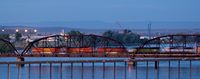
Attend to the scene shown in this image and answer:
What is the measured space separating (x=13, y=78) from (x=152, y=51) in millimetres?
58576

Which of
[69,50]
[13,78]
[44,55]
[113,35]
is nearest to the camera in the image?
[13,78]

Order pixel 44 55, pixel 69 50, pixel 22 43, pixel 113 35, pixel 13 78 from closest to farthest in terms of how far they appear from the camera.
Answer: pixel 13 78, pixel 44 55, pixel 69 50, pixel 22 43, pixel 113 35

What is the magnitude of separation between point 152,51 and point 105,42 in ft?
62.4

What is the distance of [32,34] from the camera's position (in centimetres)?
17100

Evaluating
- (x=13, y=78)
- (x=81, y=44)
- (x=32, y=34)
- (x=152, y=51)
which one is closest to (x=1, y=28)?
(x=32, y=34)

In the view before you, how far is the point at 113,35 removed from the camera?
155125mm

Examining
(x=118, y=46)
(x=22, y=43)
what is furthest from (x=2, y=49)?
(x=22, y=43)

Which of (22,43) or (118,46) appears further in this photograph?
(22,43)

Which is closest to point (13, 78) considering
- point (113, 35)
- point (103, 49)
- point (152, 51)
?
point (152, 51)

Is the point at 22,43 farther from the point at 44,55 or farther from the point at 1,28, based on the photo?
the point at 44,55

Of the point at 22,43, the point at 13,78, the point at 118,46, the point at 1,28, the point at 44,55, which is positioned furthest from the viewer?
the point at 1,28

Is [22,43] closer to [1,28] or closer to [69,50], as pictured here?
[1,28]

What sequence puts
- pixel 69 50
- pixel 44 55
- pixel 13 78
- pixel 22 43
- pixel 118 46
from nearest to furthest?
pixel 13 78 < pixel 44 55 < pixel 69 50 < pixel 118 46 < pixel 22 43

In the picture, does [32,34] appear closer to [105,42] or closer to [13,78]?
[105,42]
